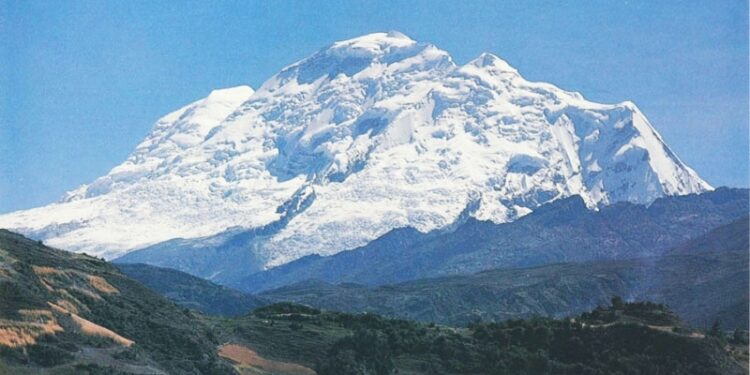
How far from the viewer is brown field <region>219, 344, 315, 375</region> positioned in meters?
152

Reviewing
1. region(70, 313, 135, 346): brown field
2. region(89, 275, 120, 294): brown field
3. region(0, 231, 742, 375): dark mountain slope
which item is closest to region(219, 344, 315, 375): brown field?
region(0, 231, 742, 375): dark mountain slope

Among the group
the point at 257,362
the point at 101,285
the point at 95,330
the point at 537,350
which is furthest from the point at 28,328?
the point at 537,350

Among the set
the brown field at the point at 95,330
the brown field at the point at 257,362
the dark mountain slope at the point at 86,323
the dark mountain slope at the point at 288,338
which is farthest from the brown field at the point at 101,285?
the brown field at the point at 95,330

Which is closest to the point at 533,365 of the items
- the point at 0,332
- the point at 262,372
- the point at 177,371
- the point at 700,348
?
the point at 700,348

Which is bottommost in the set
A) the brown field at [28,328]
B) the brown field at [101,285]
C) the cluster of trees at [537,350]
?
the brown field at [28,328]

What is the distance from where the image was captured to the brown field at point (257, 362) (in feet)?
498

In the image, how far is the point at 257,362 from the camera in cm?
15538

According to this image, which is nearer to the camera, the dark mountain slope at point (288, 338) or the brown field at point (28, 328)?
the brown field at point (28, 328)

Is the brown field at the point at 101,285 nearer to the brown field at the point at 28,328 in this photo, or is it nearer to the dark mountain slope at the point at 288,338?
the dark mountain slope at the point at 288,338

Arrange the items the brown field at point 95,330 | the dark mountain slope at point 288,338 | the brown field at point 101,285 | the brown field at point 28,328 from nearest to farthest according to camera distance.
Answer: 1. the brown field at point 28,328
2. the dark mountain slope at point 288,338
3. the brown field at point 95,330
4. the brown field at point 101,285

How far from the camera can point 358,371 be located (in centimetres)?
15088

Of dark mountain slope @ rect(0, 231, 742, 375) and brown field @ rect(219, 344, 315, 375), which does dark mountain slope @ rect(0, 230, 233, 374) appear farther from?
brown field @ rect(219, 344, 315, 375)

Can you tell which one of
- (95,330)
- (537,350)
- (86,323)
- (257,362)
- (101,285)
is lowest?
(257,362)

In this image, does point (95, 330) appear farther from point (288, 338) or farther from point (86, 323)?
point (288, 338)
